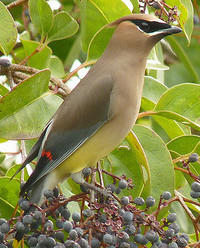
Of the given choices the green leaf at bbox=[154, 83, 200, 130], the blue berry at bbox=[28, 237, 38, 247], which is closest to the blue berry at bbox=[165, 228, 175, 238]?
the blue berry at bbox=[28, 237, 38, 247]

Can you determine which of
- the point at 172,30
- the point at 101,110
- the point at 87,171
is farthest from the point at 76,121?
the point at 172,30

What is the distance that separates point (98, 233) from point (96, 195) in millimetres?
286

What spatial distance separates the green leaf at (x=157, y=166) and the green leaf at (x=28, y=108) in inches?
17.2

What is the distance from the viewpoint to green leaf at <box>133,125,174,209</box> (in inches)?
111

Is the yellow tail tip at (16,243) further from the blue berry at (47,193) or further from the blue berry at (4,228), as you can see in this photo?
the blue berry at (47,193)

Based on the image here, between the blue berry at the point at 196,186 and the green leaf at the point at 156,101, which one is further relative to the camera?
Answer: the green leaf at the point at 156,101

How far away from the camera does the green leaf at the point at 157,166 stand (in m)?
2.81

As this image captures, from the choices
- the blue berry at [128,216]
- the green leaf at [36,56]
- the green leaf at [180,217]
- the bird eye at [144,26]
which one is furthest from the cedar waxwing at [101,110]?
the green leaf at [180,217]

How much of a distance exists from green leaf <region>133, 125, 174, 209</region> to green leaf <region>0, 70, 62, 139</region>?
1.44 ft

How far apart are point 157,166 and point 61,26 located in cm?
88

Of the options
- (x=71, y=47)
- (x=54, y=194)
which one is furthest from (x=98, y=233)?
(x=71, y=47)

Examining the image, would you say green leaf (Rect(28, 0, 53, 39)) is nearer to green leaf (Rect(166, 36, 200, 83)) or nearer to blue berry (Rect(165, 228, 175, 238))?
green leaf (Rect(166, 36, 200, 83))

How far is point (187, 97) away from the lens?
306 centimetres

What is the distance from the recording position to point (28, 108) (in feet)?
9.37
